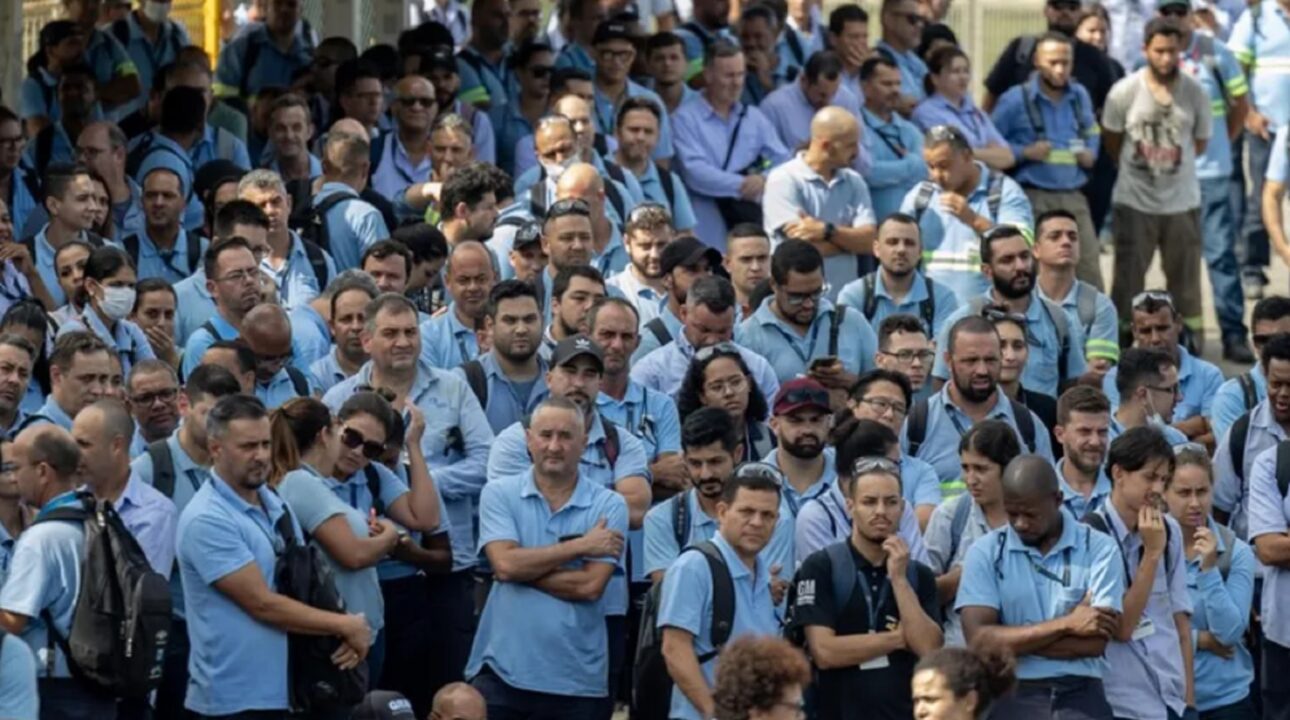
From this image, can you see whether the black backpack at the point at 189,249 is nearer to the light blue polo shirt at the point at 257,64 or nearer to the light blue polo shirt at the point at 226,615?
the light blue polo shirt at the point at 257,64

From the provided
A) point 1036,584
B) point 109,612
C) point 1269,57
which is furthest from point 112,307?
point 1269,57

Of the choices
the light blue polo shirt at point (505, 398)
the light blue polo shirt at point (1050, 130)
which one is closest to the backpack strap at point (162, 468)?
the light blue polo shirt at point (505, 398)

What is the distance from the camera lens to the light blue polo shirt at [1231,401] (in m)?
15.5

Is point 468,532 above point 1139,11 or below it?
below

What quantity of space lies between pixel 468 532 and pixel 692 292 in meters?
1.72

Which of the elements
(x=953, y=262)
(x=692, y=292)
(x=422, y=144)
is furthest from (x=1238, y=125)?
(x=692, y=292)

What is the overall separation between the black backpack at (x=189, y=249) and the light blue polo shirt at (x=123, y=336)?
1795 millimetres

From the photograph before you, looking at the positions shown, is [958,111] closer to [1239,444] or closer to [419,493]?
[1239,444]

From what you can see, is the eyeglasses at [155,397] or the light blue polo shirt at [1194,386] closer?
the eyeglasses at [155,397]

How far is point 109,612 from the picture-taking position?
11.4 metres

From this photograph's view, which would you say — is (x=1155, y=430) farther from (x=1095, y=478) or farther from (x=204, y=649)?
(x=204, y=649)

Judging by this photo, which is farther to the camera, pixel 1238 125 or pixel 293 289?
pixel 1238 125

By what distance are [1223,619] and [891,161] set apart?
20.4ft

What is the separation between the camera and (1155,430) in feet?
44.6
